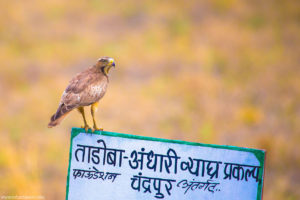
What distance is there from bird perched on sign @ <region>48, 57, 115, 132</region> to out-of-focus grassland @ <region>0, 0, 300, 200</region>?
1.92 metres

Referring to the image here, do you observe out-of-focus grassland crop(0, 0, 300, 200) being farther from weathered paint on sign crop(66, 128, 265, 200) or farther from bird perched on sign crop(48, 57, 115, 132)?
weathered paint on sign crop(66, 128, 265, 200)

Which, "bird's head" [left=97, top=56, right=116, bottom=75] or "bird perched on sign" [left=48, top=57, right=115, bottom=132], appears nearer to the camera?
"bird perched on sign" [left=48, top=57, right=115, bottom=132]

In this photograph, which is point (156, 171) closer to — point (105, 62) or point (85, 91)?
point (85, 91)

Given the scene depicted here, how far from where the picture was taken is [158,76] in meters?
10.8

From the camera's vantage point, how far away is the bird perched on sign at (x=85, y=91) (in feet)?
10.2

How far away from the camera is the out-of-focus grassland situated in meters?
6.89

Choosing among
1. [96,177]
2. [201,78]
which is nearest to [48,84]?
[201,78]

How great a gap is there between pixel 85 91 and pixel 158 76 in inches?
Result: 302

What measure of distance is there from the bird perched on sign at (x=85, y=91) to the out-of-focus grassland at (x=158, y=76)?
1.92m

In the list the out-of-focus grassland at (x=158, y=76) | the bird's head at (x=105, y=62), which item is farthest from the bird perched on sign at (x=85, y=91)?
the out-of-focus grassland at (x=158, y=76)

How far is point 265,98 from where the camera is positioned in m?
9.57

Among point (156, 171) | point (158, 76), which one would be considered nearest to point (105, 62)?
point (156, 171)

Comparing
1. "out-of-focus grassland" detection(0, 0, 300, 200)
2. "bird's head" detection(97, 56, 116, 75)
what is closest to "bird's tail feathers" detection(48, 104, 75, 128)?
"bird's head" detection(97, 56, 116, 75)

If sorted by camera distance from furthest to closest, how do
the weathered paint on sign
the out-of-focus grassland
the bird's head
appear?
the out-of-focus grassland
the bird's head
the weathered paint on sign
